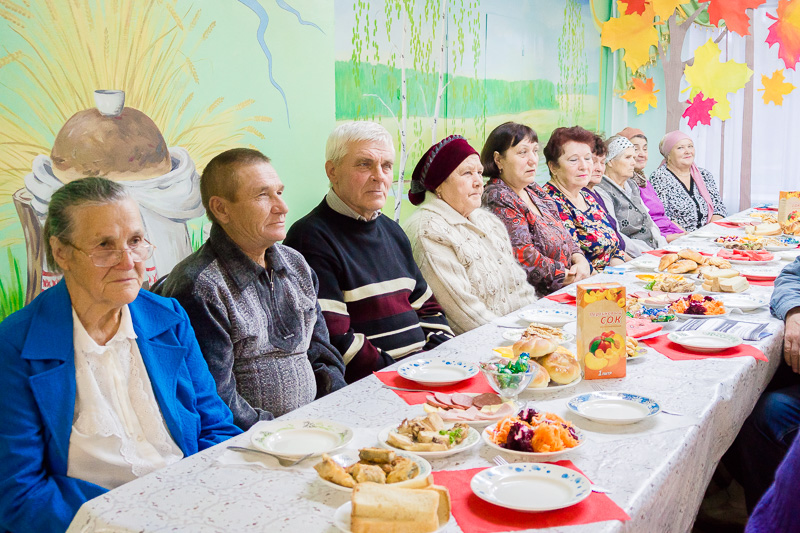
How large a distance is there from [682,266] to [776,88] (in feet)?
16.4

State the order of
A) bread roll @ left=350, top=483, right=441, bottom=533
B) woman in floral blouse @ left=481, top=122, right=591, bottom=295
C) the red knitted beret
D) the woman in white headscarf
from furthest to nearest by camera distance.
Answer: the woman in white headscarf, woman in floral blouse @ left=481, top=122, right=591, bottom=295, the red knitted beret, bread roll @ left=350, top=483, right=441, bottom=533

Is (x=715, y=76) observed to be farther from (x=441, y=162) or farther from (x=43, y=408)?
(x=43, y=408)

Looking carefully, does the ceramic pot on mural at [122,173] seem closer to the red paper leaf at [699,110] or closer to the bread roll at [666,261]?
the bread roll at [666,261]

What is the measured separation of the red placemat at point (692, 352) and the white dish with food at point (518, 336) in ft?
0.75

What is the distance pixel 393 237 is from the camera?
2898 mm

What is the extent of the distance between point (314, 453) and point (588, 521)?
19.7 inches

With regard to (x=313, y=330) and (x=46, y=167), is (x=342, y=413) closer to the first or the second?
(x=313, y=330)

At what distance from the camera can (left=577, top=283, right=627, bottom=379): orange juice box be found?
1.79 m

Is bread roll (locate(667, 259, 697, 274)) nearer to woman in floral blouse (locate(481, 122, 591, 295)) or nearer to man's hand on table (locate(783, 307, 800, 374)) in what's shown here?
woman in floral blouse (locate(481, 122, 591, 295))

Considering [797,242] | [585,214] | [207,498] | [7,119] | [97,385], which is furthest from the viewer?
[585,214]

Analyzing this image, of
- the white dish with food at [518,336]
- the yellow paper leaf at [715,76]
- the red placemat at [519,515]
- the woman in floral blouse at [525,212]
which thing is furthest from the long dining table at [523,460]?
the yellow paper leaf at [715,76]

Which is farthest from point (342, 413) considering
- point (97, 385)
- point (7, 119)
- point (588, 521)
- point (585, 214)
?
point (585, 214)

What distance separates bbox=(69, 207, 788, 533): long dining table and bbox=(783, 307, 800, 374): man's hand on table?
35 centimetres

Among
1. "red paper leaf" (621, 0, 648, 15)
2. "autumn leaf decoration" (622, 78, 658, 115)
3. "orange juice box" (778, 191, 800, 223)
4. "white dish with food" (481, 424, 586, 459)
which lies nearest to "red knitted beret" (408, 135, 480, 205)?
"white dish with food" (481, 424, 586, 459)
